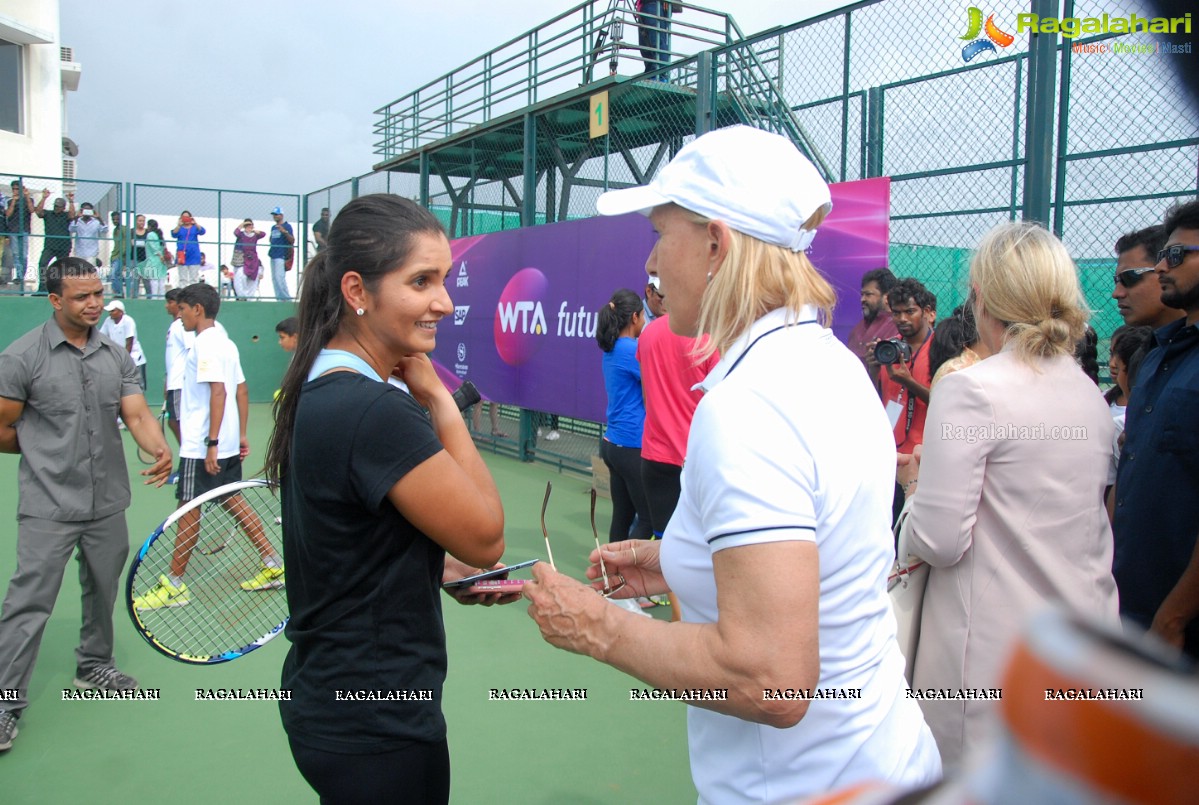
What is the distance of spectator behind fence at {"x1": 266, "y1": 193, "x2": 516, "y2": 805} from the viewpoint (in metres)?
1.57

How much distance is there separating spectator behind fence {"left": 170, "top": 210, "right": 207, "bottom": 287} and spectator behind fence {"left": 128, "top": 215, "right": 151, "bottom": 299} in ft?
2.01

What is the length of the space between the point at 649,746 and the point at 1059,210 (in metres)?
3.86

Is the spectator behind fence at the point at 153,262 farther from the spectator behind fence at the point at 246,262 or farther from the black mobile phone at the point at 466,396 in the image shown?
the black mobile phone at the point at 466,396

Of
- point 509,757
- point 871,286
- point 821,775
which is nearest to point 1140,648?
point 821,775

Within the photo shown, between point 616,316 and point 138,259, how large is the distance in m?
15.4

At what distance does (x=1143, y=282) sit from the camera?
11.1 feet

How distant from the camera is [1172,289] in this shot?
8.65 ft

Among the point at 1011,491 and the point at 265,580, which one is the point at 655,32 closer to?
the point at 265,580

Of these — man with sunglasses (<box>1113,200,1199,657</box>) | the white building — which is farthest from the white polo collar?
the white building

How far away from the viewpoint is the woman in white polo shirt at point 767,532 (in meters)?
1.10

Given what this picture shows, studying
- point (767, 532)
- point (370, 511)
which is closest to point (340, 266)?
point (370, 511)

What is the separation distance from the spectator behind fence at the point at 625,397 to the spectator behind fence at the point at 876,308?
1.39 metres

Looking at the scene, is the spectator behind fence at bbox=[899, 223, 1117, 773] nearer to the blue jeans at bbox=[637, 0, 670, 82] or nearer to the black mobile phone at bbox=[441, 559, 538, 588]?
the black mobile phone at bbox=[441, 559, 538, 588]

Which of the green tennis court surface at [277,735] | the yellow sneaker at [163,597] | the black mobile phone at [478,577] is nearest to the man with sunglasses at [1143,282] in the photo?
the green tennis court surface at [277,735]
